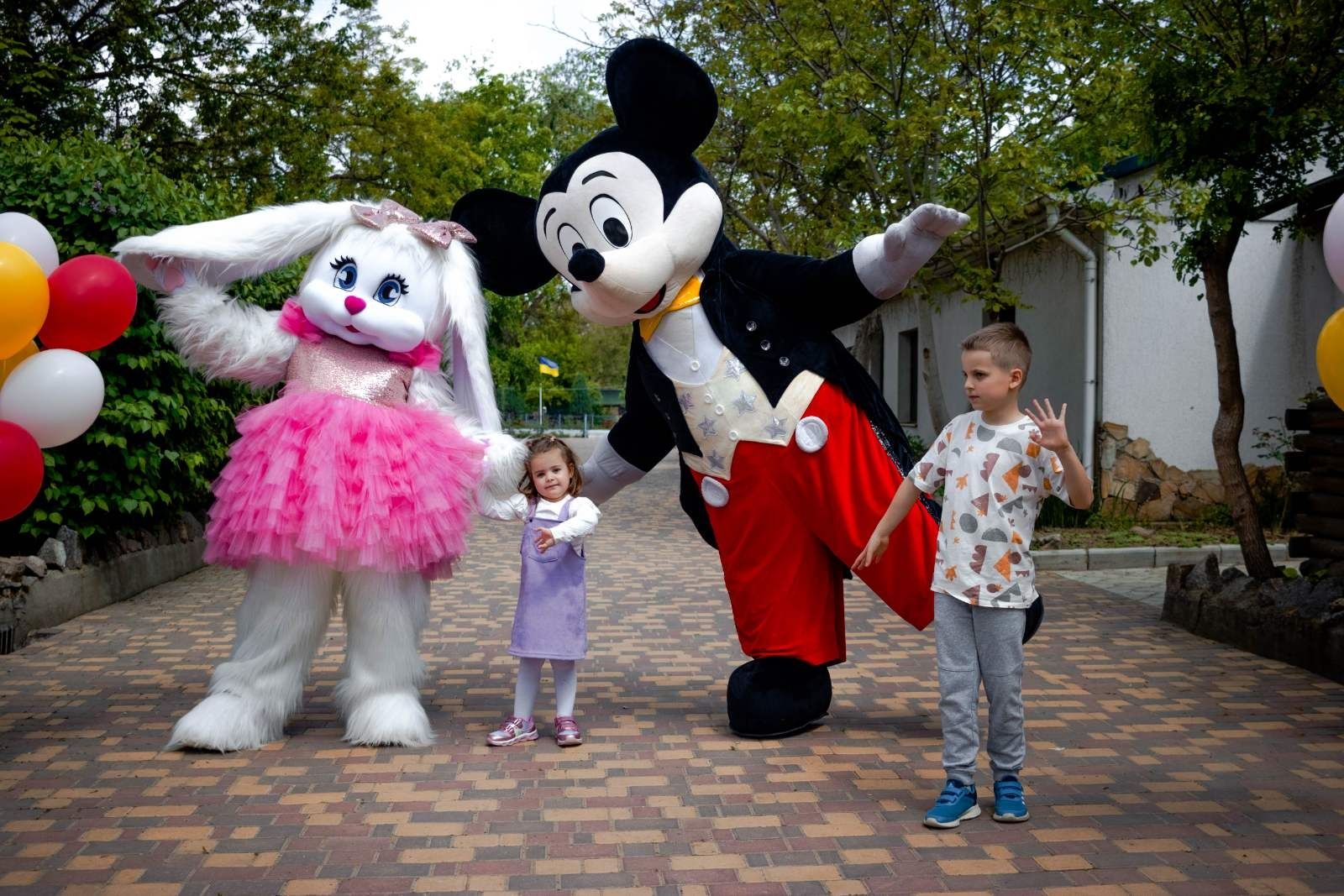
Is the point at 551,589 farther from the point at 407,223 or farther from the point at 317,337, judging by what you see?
the point at 407,223

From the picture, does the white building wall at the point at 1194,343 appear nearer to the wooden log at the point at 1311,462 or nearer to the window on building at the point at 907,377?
the wooden log at the point at 1311,462

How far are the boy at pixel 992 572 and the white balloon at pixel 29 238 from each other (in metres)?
3.30

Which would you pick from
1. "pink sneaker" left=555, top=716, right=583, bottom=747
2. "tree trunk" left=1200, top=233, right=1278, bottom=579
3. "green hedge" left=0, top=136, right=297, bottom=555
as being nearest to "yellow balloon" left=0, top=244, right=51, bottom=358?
"pink sneaker" left=555, top=716, right=583, bottom=747

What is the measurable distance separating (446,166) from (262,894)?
1688 cm

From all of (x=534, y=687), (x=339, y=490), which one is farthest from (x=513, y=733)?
(x=339, y=490)

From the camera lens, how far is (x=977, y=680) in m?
3.72

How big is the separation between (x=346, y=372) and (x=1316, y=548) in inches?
236

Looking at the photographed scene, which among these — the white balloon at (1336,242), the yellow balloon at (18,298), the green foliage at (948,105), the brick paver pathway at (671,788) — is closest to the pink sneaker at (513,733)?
the brick paver pathway at (671,788)

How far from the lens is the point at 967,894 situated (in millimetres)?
3090

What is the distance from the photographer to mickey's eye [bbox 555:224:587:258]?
4.63 metres

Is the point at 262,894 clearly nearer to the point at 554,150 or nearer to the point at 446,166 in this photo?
the point at 446,166

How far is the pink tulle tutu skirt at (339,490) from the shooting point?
416cm

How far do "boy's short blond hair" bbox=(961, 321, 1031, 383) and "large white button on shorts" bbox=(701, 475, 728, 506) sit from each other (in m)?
1.28

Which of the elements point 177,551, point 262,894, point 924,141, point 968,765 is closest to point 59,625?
point 177,551
